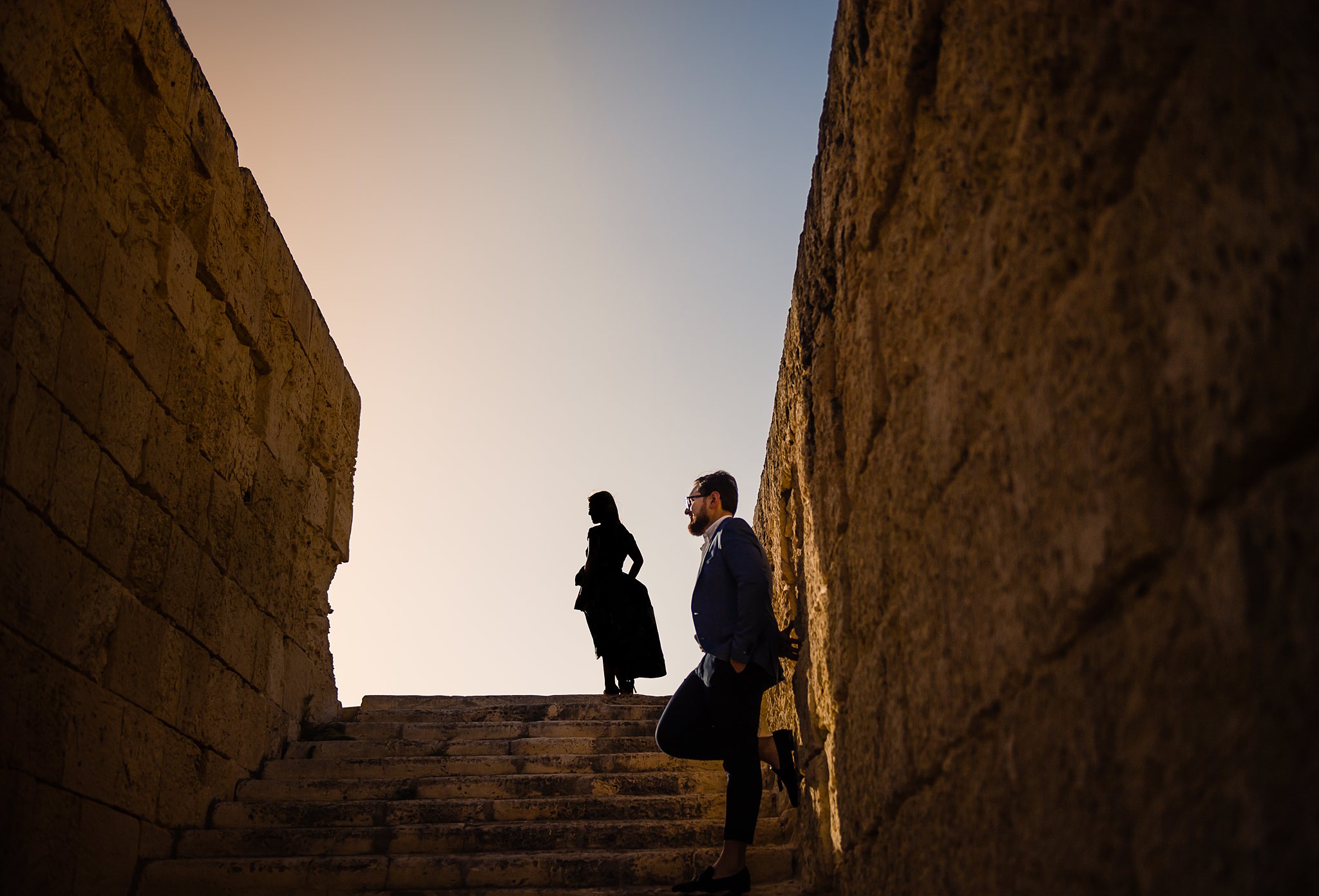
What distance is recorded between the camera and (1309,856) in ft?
3.24

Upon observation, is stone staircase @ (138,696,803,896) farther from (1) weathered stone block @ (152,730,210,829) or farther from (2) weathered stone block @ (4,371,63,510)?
(2) weathered stone block @ (4,371,63,510)

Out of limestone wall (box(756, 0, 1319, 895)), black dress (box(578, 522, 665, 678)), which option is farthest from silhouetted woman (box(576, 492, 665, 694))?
limestone wall (box(756, 0, 1319, 895))

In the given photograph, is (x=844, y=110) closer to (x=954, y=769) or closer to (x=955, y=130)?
(x=955, y=130)

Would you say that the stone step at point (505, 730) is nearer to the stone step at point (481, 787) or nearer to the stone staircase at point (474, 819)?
the stone staircase at point (474, 819)

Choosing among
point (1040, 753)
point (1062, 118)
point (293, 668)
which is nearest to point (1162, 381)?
point (1062, 118)

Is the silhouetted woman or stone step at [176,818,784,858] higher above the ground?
the silhouetted woman

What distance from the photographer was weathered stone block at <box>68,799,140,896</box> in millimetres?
3703

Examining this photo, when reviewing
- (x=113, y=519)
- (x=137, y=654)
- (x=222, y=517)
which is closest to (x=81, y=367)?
(x=113, y=519)

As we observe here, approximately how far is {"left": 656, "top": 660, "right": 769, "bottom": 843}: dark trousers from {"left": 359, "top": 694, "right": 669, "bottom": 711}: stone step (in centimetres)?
258

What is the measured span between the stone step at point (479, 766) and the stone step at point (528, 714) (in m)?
0.92

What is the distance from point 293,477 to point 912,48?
16.9 ft

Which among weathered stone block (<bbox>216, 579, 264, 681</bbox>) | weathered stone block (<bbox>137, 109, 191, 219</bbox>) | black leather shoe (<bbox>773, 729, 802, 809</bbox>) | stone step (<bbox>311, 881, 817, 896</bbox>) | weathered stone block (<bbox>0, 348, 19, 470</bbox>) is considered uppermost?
weathered stone block (<bbox>137, 109, 191, 219</bbox>)

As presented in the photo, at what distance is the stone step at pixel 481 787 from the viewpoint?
5.12m

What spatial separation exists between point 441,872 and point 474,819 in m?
0.62
